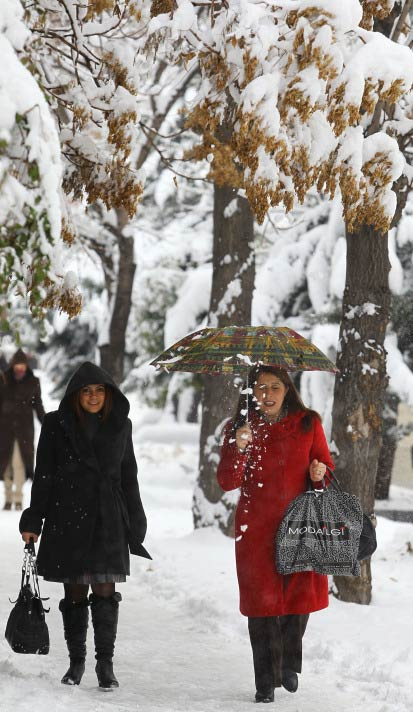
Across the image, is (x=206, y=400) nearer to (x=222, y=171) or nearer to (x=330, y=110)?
(x=222, y=171)

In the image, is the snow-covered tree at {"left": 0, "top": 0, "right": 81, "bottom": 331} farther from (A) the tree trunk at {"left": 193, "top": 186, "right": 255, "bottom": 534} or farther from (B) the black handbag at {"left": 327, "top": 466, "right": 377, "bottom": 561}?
(A) the tree trunk at {"left": 193, "top": 186, "right": 255, "bottom": 534}

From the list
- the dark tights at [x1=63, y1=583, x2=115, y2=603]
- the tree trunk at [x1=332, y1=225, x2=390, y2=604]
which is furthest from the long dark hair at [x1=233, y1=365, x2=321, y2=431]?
the tree trunk at [x1=332, y1=225, x2=390, y2=604]

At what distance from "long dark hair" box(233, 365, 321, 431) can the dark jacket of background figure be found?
8569 millimetres

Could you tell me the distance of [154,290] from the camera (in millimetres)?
23703

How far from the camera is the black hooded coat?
580cm

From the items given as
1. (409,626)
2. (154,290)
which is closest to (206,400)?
(409,626)

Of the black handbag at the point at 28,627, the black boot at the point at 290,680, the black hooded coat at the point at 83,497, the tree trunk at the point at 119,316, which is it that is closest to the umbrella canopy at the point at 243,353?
the black hooded coat at the point at 83,497

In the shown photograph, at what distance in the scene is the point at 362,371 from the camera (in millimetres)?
8328

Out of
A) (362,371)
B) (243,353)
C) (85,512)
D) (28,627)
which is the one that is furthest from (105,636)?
(362,371)

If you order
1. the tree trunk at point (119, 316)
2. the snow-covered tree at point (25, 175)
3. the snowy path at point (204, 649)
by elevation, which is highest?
the tree trunk at point (119, 316)

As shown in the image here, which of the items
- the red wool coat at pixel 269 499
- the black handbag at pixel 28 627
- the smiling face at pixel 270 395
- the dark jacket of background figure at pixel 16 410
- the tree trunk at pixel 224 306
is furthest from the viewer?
the dark jacket of background figure at pixel 16 410

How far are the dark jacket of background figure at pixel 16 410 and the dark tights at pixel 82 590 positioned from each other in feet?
28.3

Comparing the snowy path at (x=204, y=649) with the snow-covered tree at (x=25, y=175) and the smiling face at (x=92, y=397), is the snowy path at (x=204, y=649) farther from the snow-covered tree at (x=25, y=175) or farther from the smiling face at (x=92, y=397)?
the snow-covered tree at (x=25, y=175)

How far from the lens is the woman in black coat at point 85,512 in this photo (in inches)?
228
